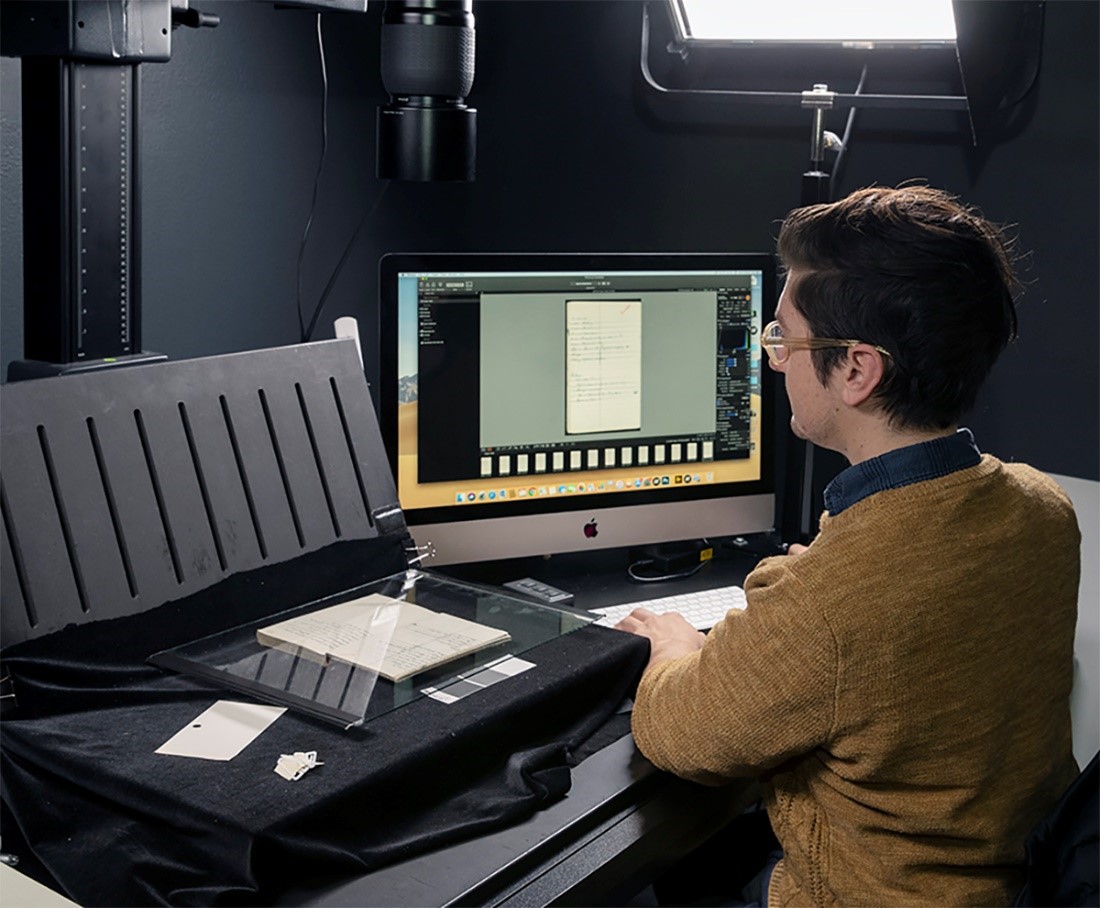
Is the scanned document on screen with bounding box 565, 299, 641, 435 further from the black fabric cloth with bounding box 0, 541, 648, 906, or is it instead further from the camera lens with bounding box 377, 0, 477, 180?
the black fabric cloth with bounding box 0, 541, 648, 906

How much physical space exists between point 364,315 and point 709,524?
648 mm

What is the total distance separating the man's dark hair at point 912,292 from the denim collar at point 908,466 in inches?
1.6

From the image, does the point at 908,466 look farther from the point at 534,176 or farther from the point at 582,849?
the point at 534,176

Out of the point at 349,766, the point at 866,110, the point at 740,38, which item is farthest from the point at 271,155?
the point at 349,766

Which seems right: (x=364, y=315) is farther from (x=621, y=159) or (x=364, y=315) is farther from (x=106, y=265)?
(x=106, y=265)

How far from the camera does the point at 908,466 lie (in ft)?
4.03

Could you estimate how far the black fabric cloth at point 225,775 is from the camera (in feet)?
3.31

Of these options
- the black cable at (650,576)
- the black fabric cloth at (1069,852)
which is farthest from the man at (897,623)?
the black cable at (650,576)

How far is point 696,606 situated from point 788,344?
54cm

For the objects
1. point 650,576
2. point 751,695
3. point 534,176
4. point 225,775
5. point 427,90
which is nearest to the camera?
point 225,775

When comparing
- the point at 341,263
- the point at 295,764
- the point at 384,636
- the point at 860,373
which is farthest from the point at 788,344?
the point at 341,263

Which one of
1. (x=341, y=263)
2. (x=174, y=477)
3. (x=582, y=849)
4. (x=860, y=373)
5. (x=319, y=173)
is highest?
(x=319, y=173)

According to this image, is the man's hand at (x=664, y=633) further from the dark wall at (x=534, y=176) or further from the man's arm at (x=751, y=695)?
the dark wall at (x=534, y=176)

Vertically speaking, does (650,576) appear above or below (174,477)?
below
